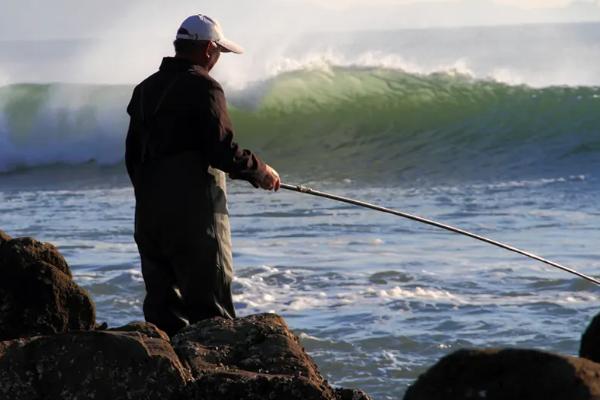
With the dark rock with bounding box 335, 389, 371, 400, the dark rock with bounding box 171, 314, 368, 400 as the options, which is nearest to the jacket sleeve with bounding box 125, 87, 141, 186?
the dark rock with bounding box 171, 314, 368, 400

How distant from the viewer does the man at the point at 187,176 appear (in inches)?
220

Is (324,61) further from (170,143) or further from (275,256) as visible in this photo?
(170,143)

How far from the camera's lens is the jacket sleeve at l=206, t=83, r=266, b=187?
552 cm

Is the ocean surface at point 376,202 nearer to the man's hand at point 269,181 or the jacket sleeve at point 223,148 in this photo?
the man's hand at point 269,181

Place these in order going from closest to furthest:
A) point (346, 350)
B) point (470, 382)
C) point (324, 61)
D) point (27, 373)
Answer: point (470, 382) < point (27, 373) < point (346, 350) < point (324, 61)

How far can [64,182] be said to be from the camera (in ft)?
58.3

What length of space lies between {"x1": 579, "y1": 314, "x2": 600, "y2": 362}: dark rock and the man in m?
1.91

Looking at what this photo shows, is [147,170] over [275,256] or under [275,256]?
over

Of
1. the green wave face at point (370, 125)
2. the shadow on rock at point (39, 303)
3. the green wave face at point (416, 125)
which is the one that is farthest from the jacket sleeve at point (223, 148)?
the green wave face at point (416, 125)

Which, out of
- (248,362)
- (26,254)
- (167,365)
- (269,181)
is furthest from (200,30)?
(167,365)

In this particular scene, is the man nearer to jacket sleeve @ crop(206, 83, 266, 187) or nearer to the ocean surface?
jacket sleeve @ crop(206, 83, 266, 187)

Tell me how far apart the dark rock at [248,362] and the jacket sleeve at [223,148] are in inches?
29.6

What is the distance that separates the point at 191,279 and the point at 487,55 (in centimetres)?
4864

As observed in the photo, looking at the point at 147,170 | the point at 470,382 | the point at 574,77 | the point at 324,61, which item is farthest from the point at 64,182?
the point at 574,77
